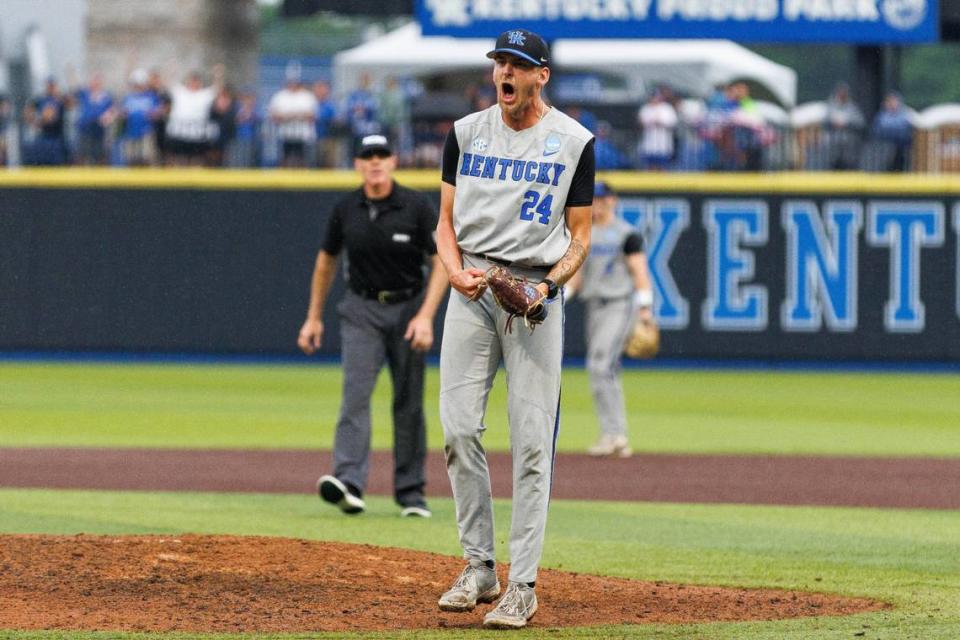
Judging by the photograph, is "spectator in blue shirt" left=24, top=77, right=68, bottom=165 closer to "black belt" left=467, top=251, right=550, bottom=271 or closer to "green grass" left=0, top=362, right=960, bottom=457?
"green grass" left=0, top=362, right=960, bottom=457

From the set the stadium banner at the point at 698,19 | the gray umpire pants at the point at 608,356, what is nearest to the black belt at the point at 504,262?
the gray umpire pants at the point at 608,356

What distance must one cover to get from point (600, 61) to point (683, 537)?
21329mm

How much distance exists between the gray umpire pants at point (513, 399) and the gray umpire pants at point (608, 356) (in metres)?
6.83

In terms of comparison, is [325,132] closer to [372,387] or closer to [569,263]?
[372,387]

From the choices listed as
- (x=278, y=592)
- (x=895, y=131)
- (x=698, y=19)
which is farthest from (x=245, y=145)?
(x=278, y=592)

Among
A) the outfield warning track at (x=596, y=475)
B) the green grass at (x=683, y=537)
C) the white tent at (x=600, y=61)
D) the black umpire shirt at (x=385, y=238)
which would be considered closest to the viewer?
the green grass at (x=683, y=537)

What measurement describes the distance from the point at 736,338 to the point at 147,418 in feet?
27.2

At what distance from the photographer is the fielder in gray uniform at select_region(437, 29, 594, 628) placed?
7.09 meters

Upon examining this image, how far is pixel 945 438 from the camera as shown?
16.0 meters

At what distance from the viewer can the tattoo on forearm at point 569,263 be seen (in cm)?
710

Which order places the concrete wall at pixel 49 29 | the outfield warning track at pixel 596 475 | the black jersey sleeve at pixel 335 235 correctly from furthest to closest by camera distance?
the concrete wall at pixel 49 29 → the outfield warning track at pixel 596 475 → the black jersey sleeve at pixel 335 235

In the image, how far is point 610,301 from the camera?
47.3ft

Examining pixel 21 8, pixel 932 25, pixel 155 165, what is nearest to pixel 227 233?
pixel 155 165

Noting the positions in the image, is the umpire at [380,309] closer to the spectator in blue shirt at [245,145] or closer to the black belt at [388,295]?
the black belt at [388,295]
